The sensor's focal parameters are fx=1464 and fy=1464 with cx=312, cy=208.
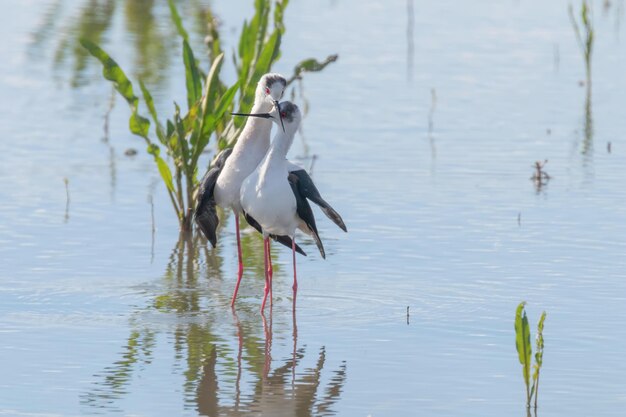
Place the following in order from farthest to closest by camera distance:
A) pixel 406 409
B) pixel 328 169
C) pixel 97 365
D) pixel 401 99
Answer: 1. pixel 401 99
2. pixel 328 169
3. pixel 97 365
4. pixel 406 409

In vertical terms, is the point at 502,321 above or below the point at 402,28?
below

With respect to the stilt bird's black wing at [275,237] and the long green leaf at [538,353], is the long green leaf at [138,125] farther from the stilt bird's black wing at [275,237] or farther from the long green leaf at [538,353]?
the long green leaf at [538,353]

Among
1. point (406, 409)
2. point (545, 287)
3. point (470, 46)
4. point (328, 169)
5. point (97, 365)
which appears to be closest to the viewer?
point (406, 409)

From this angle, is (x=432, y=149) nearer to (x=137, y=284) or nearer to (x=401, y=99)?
(x=401, y=99)

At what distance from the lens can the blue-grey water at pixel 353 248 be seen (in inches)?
274

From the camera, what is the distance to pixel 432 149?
12430 millimetres

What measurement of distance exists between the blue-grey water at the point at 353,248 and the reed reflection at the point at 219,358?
0.02 m

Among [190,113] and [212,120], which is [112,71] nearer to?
[190,113]

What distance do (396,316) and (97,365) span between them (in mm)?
1802

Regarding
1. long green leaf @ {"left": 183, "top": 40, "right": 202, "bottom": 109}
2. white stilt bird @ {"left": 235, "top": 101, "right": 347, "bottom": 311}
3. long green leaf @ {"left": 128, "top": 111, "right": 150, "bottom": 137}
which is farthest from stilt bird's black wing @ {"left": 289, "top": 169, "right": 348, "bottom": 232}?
long green leaf @ {"left": 128, "top": 111, "right": 150, "bottom": 137}

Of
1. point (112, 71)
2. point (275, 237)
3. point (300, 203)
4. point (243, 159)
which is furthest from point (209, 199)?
point (112, 71)

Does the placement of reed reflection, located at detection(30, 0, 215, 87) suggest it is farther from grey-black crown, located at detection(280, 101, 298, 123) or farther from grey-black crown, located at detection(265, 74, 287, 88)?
grey-black crown, located at detection(280, 101, 298, 123)

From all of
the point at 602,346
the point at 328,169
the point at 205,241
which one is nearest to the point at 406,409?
the point at 602,346

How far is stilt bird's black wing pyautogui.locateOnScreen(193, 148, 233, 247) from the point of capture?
8578 millimetres
